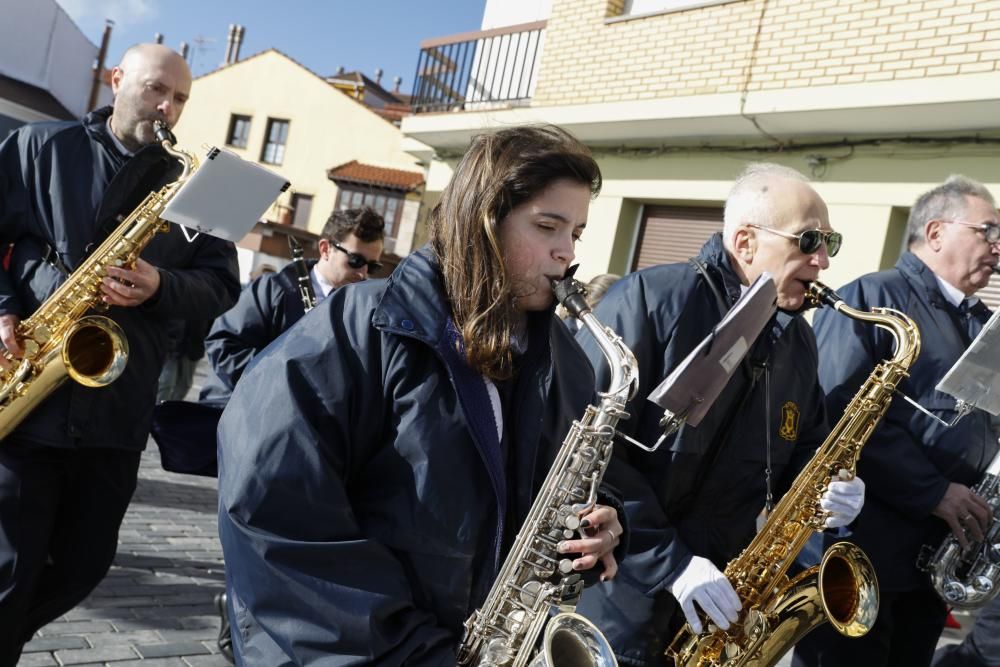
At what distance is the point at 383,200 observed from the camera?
30.4 metres

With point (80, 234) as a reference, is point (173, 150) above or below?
above

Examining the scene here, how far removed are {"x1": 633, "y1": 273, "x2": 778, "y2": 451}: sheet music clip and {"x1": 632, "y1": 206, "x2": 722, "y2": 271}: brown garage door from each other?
21.4 feet

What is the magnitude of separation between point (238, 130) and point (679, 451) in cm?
3648

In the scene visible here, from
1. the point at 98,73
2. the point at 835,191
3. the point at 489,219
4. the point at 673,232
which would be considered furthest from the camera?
the point at 98,73

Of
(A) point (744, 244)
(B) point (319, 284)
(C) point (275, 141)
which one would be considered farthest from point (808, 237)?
(C) point (275, 141)

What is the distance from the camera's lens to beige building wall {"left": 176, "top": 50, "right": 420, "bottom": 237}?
108 ft

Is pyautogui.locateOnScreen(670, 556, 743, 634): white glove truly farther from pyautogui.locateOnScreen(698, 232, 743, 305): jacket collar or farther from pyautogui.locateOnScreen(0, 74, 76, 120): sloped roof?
pyautogui.locateOnScreen(0, 74, 76, 120): sloped roof

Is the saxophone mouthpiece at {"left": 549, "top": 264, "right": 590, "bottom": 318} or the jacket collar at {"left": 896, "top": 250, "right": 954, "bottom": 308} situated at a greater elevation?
the jacket collar at {"left": 896, "top": 250, "right": 954, "bottom": 308}

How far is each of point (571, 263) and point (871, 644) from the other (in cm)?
240

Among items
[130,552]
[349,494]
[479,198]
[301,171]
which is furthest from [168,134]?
[301,171]

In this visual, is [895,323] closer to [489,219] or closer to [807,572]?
[807,572]

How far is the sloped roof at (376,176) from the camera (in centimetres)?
2959

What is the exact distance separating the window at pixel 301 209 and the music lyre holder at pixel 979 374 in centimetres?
3207

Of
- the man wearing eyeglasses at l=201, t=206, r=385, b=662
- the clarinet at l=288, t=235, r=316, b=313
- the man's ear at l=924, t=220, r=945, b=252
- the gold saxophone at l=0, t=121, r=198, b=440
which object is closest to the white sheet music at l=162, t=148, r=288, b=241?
the gold saxophone at l=0, t=121, r=198, b=440
